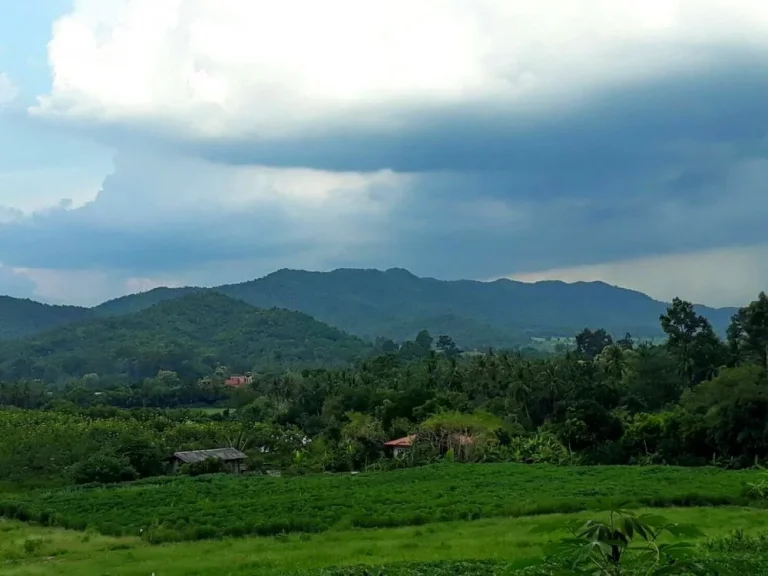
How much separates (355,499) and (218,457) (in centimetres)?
2540

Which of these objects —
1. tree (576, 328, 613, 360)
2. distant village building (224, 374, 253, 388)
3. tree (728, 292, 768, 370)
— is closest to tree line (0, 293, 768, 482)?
tree (728, 292, 768, 370)

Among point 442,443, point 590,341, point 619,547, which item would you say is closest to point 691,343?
point 442,443

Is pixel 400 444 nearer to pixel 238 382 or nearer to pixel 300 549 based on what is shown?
pixel 300 549

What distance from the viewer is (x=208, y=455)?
55750 millimetres

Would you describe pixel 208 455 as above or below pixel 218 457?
above

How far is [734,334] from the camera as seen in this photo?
62812mm

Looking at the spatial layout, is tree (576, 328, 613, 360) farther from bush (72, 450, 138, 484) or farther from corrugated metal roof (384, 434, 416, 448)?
bush (72, 450, 138, 484)

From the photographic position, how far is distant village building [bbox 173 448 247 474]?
179 feet

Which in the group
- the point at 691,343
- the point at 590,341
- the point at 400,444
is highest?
the point at 590,341

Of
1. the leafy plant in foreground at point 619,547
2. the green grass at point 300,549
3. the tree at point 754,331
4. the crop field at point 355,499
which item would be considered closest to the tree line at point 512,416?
the tree at point 754,331

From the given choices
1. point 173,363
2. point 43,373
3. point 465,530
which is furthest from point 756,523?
point 43,373

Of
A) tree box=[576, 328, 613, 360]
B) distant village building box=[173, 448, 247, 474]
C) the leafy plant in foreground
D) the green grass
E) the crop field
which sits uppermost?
tree box=[576, 328, 613, 360]

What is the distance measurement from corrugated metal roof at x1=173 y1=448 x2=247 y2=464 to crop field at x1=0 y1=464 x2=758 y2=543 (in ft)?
34.2

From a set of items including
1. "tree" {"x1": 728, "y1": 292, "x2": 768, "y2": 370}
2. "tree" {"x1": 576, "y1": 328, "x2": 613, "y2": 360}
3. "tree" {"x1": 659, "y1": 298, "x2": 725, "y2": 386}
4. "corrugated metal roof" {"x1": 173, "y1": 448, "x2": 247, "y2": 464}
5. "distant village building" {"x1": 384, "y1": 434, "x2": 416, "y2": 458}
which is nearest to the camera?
Answer: "corrugated metal roof" {"x1": 173, "y1": 448, "x2": 247, "y2": 464}
